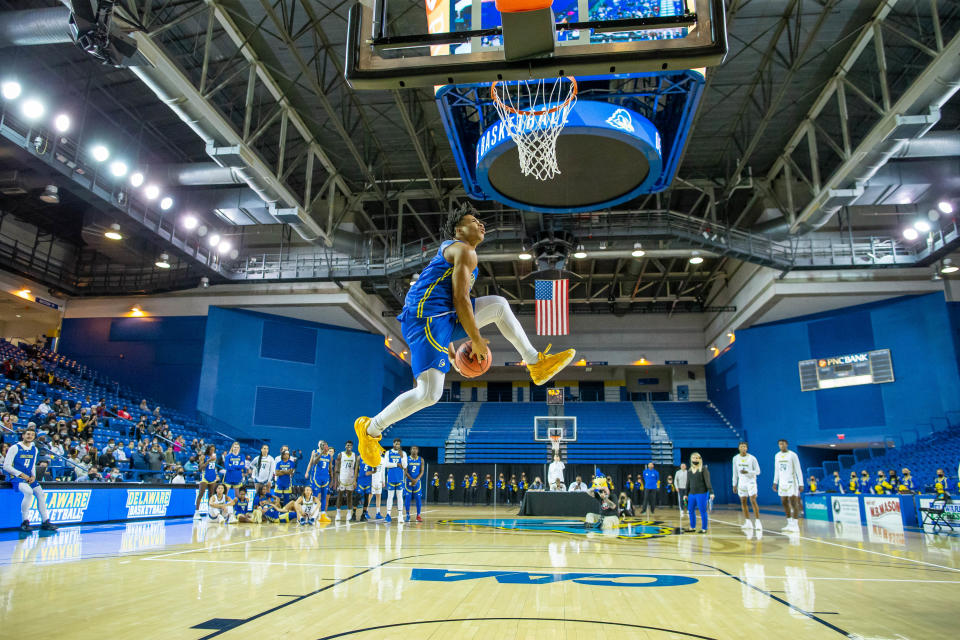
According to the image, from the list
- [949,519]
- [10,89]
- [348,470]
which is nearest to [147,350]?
[10,89]

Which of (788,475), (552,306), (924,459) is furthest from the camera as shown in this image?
(552,306)

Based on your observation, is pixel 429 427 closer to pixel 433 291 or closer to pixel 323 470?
pixel 323 470

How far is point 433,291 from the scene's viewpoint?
4172 mm

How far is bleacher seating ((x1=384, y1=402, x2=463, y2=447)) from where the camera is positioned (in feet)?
96.8

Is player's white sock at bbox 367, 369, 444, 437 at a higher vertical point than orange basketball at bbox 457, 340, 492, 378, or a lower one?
lower

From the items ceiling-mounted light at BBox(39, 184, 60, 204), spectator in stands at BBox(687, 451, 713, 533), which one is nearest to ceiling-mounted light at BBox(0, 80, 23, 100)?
ceiling-mounted light at BBox(39, 184, 60, 204)

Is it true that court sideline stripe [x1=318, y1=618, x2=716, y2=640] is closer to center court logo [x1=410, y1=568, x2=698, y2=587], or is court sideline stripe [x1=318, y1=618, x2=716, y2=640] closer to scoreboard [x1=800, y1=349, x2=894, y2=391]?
center court logo [x1=410, y1=568, x2=698, y2=587]

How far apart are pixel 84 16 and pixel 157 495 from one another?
10226mm

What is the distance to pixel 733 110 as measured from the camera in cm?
1738

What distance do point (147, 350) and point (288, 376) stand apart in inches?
233

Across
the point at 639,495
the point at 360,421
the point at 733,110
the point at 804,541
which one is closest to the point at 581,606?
the point at 360,421

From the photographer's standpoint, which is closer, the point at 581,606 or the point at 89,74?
the point at 581,606

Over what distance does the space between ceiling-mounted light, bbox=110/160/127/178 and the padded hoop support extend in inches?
666

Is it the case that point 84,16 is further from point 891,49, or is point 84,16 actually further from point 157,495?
point 891,49
